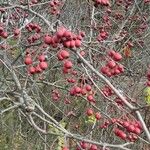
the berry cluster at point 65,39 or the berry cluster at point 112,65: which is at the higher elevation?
the berry cluster at point 65,39

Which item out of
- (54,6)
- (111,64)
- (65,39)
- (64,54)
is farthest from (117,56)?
(54,6)

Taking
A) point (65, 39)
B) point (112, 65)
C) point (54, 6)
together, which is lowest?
point (112, 65)

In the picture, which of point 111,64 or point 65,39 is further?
point 111,64

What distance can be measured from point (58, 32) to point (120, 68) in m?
0.62

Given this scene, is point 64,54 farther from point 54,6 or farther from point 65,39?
point 54,6

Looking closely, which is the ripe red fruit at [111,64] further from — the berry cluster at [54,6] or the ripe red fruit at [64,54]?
the berry cluster at [54,6]

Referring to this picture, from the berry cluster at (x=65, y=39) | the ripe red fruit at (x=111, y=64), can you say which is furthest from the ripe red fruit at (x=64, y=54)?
the ripe red fruit at (x=111, y=64)

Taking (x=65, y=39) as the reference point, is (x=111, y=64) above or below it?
below

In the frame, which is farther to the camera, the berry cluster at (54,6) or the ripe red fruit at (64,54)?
the berry cluster at (54,6)

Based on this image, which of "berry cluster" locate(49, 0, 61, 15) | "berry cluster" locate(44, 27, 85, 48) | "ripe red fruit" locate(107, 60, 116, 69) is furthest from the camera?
"berry cluster" locate(49, 0, 61, 15)

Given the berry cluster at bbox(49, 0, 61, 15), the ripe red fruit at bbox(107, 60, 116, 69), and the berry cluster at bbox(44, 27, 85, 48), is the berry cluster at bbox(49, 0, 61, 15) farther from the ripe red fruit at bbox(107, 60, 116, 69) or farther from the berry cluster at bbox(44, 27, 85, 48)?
the berry cluster at bbox(44, 27, 85, 48)

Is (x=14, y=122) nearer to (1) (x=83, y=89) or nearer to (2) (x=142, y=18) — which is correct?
(2) (x=142, y=18)

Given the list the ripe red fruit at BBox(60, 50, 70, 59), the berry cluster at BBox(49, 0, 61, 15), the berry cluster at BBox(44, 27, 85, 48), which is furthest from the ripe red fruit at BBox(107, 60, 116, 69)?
the berry cluster at BBox(49, 0, 61, 15)

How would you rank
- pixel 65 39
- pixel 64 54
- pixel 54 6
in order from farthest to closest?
pixel 54 6 < pixel 64 54 < pixel 65 39
